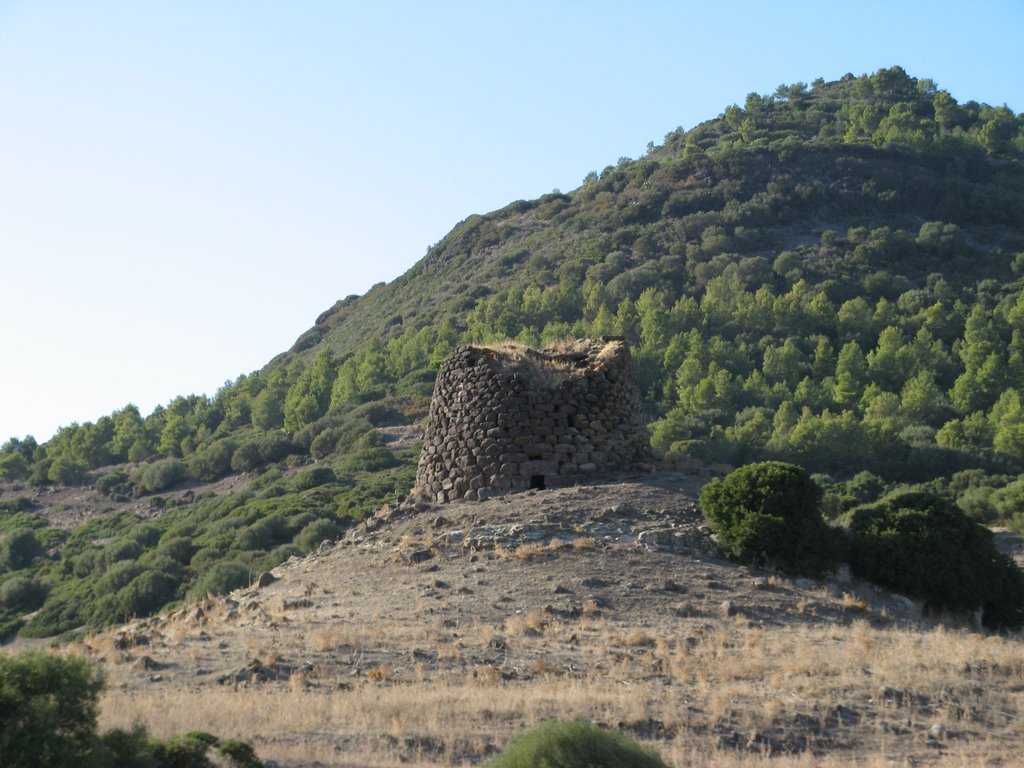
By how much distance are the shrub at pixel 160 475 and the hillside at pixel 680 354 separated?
0.20m

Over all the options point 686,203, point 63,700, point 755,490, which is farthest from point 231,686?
point 686,203

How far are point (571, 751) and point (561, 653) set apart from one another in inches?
201

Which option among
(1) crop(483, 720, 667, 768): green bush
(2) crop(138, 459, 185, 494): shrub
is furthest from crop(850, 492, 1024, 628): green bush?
(2) crop(138, 459, 185, 494): shrub

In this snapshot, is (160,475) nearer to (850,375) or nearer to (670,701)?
(850,375)

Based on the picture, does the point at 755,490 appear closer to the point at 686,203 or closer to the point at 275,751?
the point at 275,751

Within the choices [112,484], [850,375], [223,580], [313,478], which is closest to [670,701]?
[223,580]

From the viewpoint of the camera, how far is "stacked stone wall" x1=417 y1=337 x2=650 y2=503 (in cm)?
1864

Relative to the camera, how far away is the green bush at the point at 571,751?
298 inches

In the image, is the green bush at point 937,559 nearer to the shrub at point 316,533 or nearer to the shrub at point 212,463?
the shrub at point 316,533

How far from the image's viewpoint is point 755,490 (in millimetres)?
16656

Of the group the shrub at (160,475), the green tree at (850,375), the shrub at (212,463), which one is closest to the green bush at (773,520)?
the green tree at (850,375)

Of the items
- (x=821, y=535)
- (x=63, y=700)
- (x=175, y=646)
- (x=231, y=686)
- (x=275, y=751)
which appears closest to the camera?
(x=63, y=700)

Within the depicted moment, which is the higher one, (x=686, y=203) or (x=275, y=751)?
(x=686, y=203)

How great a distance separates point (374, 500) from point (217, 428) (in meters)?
29.8
